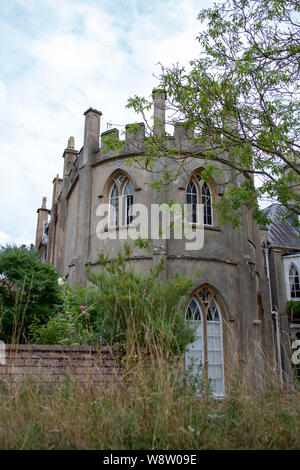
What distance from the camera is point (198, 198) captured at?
1450 cm

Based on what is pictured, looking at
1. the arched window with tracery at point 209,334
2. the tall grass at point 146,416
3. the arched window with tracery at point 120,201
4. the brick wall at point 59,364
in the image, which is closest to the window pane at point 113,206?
the arched window with tracery at point 120,201

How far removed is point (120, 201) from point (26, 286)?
5766 mm

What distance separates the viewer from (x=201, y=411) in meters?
4.53

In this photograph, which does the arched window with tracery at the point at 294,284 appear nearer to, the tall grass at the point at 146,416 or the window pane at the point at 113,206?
the window pane at the point at 113,206

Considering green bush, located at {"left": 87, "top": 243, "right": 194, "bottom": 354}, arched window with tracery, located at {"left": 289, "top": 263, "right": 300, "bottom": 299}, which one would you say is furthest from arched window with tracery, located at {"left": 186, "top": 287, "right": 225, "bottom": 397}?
arched window with tracery, located at {"left": 289, "top": 263, "right": 300, "bottom": 299}

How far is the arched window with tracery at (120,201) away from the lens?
566 inches

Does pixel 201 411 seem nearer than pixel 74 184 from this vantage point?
Yes

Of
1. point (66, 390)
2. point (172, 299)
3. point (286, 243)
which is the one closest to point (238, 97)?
point (172, 299)

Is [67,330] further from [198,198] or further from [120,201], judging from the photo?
[198,198]

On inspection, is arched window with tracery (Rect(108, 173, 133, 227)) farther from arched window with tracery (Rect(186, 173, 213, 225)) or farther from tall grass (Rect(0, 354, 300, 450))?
tall grass (Rect(0, 354, 300, 450))

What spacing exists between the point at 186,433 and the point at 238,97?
7.77m

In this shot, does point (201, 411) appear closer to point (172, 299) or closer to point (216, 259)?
point (172, 299)

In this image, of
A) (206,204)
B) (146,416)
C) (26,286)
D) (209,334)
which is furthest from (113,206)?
(146,416)

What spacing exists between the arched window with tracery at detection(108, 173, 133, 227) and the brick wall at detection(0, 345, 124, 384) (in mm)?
8385
